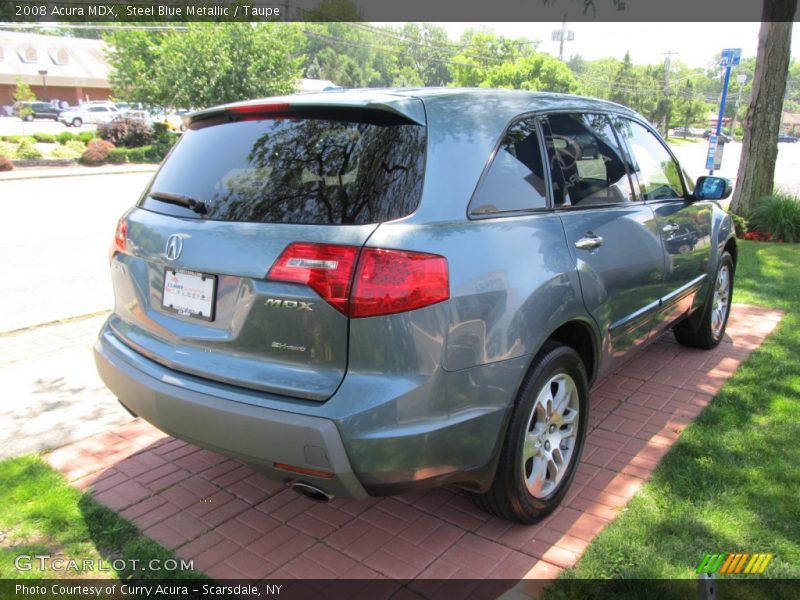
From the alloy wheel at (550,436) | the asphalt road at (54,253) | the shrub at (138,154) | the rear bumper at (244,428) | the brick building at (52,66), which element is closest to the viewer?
the rear bumper at (244,428)

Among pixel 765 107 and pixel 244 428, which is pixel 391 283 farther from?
pixel 765 107

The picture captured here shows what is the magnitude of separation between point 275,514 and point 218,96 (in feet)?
103

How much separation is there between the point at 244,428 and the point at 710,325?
4.15 meters

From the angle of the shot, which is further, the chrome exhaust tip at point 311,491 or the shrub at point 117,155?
the shrub at point 117,155

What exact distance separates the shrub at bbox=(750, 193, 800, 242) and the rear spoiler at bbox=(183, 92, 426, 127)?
372 inches

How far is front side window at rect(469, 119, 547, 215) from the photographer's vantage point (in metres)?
2.66

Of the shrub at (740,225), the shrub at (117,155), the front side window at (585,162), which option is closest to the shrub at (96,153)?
the shrub at (117,155)

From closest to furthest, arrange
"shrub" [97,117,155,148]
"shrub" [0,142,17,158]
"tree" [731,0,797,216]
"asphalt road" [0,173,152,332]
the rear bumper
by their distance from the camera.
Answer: the rear bumper → "asphalt road" [0,173,152,332] → "tree" [731,0,797,216] → "shrub" [0,142,17,158] → "shrub" [97,117,155,148]

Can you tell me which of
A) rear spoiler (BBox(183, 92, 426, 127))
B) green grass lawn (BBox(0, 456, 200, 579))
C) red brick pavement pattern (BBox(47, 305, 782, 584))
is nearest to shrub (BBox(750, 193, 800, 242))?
red brick pavement pattern (BBox(47, 305, 782, 584))

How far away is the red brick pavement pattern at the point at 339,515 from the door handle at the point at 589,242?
121 centimetres

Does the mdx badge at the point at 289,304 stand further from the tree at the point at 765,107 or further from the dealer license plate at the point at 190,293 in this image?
the tree at the point at 765,107

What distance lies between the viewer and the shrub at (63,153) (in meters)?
27.3

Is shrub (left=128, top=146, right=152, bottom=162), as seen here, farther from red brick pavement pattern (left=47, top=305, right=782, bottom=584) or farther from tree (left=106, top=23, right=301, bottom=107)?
red brick pavement pattern (left=47, top=305, right=782, bottom=584)

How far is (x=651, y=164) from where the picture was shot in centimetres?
422
